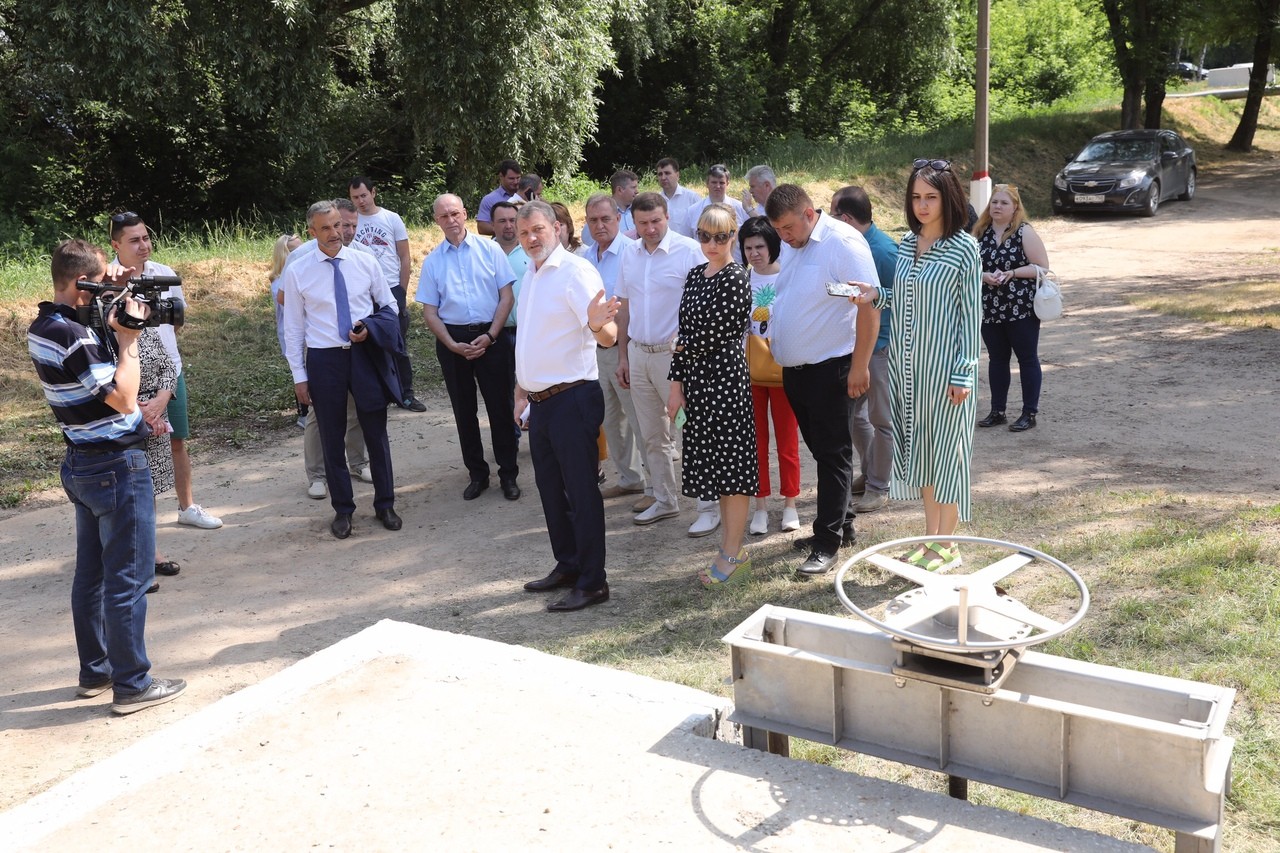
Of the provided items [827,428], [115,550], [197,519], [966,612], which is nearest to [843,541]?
[827,428]

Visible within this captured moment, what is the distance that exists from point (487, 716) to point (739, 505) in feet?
7.06

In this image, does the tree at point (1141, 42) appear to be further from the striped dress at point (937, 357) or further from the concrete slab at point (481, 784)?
the concrete slab at point (481, 784)

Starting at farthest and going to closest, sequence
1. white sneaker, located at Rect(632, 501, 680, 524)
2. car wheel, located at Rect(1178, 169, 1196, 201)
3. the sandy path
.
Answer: car wheel, located at Rect(1178, 169, 1196, 201), white sneaker, located at Rect(632, 501, 680, 524), the sandy path

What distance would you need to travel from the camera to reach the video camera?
471 cm

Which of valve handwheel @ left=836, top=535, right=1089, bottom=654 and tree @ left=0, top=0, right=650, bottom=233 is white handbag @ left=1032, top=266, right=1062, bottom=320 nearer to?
valve handwheel @ left=836, top=535, right=1089, bottom=654

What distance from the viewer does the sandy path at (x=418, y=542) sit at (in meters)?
5.46

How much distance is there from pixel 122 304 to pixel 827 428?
3387 millimetres

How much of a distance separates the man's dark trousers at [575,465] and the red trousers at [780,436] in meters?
1.20

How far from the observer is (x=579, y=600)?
596 cm

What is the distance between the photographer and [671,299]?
6879 mm

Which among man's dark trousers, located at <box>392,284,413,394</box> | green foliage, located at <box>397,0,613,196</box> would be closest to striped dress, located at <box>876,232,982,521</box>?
man's dark trousers, located at <box>392,284,413,394</box>

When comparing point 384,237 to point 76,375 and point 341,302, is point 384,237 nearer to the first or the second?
point 341,302

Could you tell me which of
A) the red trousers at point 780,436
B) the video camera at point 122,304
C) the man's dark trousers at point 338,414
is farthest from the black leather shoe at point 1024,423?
the video camera at point 122,304

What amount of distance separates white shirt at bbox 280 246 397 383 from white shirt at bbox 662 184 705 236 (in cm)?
353
